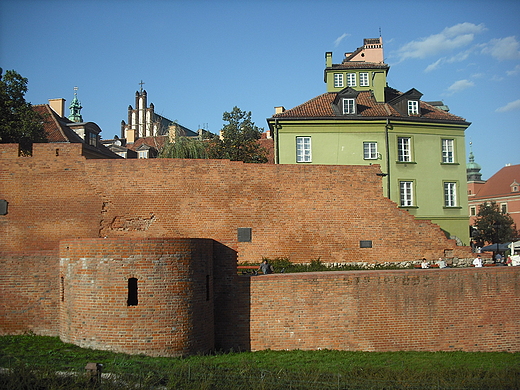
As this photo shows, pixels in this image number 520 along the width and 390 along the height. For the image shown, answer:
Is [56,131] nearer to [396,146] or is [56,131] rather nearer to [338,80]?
[338,80]

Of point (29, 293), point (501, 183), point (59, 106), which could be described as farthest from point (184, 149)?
point (501, 183)

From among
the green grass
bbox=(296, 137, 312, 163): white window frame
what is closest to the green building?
bbox=(296, 137, 312, 163): white window frame

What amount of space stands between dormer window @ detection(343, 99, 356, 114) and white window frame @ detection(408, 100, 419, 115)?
3.49 meters

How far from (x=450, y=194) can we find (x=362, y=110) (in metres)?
6.64

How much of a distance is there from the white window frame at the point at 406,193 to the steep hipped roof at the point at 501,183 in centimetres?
4644

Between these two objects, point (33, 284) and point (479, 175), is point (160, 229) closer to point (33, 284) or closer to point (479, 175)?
point (33, 284)

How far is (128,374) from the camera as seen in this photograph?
10.2m

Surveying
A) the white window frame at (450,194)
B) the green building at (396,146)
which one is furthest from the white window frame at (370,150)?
the white window frame at (450,194)

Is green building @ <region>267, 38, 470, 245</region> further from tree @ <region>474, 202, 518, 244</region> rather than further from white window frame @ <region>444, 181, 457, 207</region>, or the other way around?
tree @ <region>474, 202, 518, 244</region>

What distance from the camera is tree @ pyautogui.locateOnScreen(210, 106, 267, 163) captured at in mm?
31016

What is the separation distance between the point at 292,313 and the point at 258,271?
12.1 ft

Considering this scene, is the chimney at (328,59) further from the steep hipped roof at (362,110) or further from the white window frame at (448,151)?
the white window frame at (448,151)

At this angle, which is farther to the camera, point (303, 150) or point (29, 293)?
point (303, 150)

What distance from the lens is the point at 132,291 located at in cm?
1234
